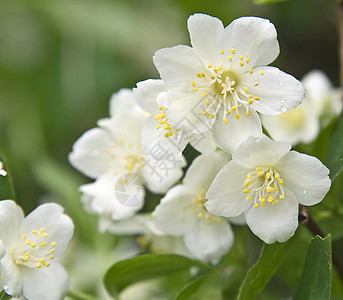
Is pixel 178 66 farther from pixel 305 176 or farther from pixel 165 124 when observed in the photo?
pixel 305 176

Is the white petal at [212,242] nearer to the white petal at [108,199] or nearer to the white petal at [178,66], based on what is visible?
the white petal at [108,199]

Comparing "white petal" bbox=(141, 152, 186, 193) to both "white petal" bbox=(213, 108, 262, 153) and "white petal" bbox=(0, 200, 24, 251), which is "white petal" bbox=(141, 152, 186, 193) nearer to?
"white petal" bbox=(213, 108, 262, 153)

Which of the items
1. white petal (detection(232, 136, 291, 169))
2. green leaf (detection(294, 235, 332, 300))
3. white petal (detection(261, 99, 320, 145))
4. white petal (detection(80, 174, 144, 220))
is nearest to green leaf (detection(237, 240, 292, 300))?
green leaf (detection(294, 235, 332, 300))

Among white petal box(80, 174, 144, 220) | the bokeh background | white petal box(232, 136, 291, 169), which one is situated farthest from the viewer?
the bokeh background

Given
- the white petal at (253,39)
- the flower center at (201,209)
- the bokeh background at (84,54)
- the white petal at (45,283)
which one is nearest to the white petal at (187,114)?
the white petal at (253,39)

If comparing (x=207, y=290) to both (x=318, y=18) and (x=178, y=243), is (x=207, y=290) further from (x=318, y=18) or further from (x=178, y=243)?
(x=318, y=18)

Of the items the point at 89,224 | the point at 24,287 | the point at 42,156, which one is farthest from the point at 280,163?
the point at 42,156
